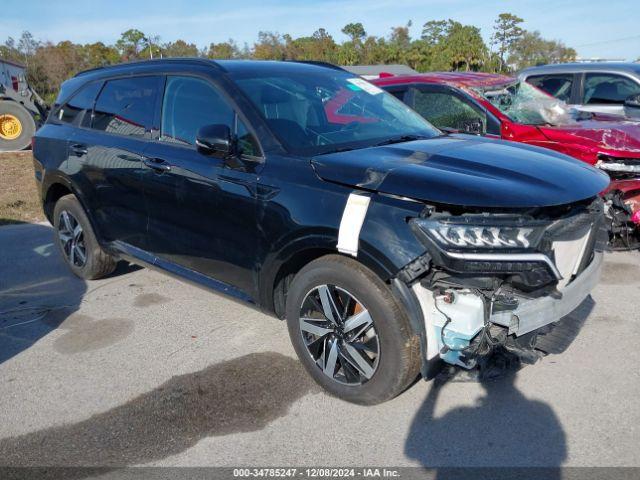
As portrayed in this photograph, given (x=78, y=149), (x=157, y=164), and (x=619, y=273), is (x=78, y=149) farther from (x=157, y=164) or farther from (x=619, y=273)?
(x=619, y=273)

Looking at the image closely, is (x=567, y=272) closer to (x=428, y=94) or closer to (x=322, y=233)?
(x=322, y=233)

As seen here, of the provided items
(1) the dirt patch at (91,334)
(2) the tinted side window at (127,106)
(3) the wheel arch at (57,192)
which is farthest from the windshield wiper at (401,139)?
(3) the wheel arch at (57,192)

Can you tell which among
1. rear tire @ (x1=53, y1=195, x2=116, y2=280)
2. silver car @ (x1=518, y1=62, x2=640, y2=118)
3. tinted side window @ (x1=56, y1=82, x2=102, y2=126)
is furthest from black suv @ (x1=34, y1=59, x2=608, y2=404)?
silver car @ (x1=518, y1=62, x2=640, y2=118)

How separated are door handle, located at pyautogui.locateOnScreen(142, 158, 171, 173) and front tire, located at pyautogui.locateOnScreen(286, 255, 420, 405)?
1352mm

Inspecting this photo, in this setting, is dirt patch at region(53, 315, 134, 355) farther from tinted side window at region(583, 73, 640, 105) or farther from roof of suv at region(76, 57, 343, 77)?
tinted side window at region(583, 73, 640, 105)

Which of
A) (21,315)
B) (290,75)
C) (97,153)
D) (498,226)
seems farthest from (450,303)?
(21,315)

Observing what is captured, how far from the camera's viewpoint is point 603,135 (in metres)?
5.59

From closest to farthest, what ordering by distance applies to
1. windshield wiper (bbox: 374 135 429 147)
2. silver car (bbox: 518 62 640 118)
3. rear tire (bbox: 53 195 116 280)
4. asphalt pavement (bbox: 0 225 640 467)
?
asphalt pavement (bbox: 0 225 640 467) < windshield wiper (bbox: 374 135 429 147) < rear tire (bbox: 53 195 116 280) < silver car (bbox: 518 62 640 118)

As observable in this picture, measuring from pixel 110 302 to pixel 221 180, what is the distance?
2.04 meters

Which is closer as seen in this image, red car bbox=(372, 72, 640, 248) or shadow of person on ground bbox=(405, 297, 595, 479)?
shadow of person on ground bbox=(405, 297, 595, 479)

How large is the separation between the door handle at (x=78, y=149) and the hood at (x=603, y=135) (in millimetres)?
4376

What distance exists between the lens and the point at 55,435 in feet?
10.5

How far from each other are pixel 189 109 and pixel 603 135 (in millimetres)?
3922

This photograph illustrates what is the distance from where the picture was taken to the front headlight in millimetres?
2762
